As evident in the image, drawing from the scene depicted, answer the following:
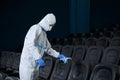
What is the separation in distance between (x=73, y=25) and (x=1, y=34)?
1.90 meters

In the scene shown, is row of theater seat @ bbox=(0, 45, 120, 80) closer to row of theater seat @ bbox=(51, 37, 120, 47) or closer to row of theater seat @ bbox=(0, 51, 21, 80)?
row of theater seat @ bbox=(51, 37, 120, 47)

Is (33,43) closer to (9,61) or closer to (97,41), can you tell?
(97,41)

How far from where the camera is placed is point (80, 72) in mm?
3293

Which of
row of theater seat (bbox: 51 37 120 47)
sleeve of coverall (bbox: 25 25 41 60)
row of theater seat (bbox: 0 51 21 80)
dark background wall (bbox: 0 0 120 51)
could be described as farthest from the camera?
dark background wall (bbox: 0 0 120 51)

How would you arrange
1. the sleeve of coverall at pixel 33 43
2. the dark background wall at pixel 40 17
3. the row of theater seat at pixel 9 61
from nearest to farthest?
the sleeve of coverall at pixel 33 43 < the row of theater seat at pixel 9 61 < the dark background wall at pixel 40 17

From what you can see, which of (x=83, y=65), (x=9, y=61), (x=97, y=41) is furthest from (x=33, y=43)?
(x=9, y=61)

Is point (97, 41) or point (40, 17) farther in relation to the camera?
point (40, 17)

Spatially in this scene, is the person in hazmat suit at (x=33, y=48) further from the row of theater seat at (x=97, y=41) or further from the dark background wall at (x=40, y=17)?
the dark background wall at (x=40, y=17)

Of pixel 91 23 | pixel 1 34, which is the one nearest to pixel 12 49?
pixel 1 34

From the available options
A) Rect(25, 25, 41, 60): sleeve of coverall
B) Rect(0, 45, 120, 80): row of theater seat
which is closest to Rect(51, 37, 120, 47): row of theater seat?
Rect(0, 45, 120, 80): row of theater seat

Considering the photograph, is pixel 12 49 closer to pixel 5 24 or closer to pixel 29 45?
pixel 5 24

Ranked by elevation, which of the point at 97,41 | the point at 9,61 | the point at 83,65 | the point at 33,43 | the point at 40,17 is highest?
the point at 40,17

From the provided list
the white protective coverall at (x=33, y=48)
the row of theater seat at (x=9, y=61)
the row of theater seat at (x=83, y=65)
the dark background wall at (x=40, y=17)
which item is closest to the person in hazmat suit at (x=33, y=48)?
the white protective coverall at (x=33, y=48)

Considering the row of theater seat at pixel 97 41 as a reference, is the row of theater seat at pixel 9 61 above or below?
below
